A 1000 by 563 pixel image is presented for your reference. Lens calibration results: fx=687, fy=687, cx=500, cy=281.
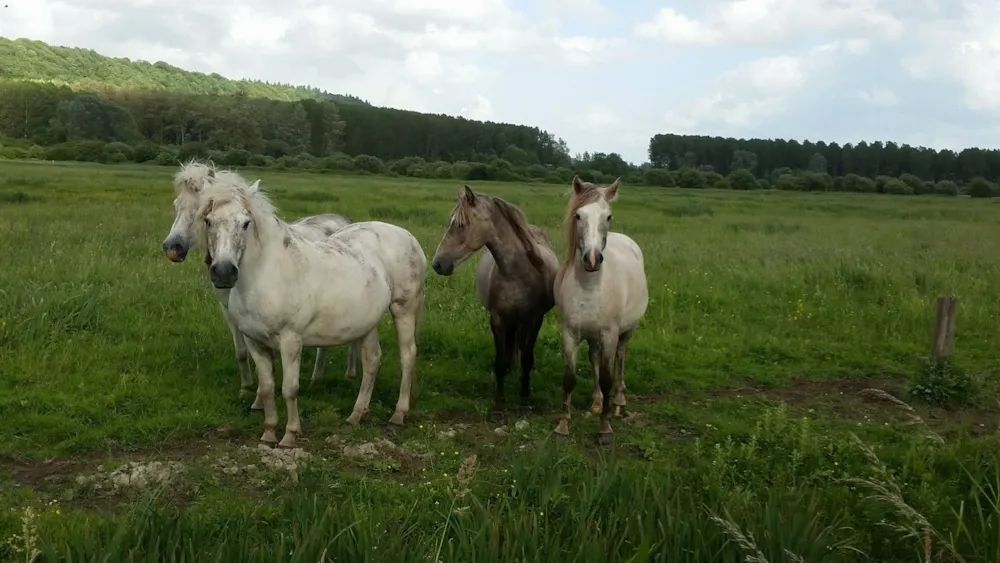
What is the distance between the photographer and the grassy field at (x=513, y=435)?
3129 millimetres

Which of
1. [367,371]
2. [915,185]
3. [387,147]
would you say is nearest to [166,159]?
[387,147]

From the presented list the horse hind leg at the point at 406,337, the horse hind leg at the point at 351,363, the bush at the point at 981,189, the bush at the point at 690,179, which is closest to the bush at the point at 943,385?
the horse hind leg at the point at 406,337

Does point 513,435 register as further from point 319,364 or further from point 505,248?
point 319,364

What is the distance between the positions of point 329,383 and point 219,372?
3.51ft

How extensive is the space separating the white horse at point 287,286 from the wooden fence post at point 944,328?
553 cm

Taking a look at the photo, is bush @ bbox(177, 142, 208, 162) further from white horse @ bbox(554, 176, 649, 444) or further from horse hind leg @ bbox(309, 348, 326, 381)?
white horse @ bbox(554, 176, 649, 444)

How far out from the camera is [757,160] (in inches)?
3632

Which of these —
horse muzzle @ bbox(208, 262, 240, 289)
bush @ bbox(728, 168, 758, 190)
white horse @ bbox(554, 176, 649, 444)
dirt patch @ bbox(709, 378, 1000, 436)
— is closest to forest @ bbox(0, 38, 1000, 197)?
bush @ bbox(728, 168, 758, 190)

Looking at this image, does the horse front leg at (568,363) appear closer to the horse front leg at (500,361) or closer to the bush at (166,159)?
the horse front leg at (500,361)

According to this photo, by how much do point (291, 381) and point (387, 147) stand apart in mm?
97772

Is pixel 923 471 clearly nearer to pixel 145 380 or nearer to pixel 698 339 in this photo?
pixel 698 339

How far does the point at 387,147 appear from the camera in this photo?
99.8 m

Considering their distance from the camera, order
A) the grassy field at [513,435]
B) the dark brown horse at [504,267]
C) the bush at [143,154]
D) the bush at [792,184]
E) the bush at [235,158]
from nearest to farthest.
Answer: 1. the grassy field at [513,435]
2. the dark brown horse at [504,267]
3. the bush at [143,154]
4. the bush at [235,158]
5. the bush at [792,184]

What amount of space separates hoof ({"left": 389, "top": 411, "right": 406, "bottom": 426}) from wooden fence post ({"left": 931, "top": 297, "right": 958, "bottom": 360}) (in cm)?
557
